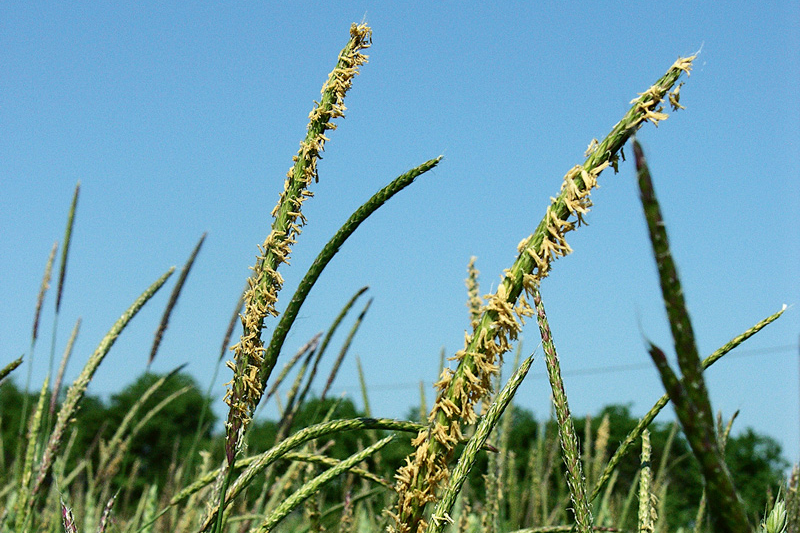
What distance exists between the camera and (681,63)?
0.62 m

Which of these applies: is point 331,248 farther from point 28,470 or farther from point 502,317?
point 28,470

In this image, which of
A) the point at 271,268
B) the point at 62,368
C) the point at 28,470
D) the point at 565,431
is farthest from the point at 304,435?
the point at 62,368

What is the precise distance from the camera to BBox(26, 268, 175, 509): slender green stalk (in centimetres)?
150

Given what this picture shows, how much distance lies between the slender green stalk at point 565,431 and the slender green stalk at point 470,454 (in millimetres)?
39

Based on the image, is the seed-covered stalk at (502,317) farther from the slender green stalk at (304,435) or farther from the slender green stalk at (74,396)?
the slender green stalk at (74,396)

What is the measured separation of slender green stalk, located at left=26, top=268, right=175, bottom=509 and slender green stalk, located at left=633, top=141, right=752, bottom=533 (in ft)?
4.71

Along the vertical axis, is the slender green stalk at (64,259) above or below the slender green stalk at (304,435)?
above

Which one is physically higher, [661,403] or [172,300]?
[172,300]

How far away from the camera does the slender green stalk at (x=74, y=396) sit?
4.91 ft

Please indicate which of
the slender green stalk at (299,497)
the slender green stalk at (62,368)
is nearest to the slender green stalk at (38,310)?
the slender green stalk at (62,368)

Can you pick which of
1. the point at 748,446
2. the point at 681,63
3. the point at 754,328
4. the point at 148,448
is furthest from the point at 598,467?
the point at 148,448

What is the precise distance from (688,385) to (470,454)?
34cm

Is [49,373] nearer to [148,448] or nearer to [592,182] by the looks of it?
[592,182]

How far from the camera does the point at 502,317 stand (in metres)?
0.58
